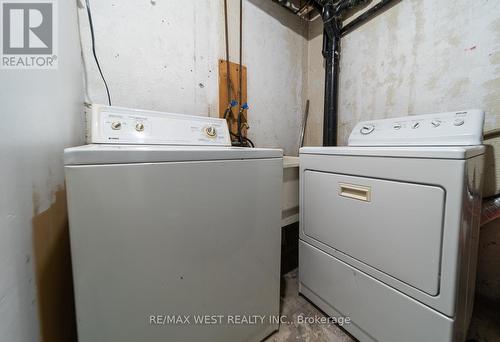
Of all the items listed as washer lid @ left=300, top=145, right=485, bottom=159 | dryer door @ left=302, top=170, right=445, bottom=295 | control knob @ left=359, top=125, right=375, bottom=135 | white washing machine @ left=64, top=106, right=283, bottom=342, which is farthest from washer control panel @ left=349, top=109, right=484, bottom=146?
white washing machine @ left=64, top=106, right=283, bottom=342

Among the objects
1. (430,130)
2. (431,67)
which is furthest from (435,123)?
(431,67)

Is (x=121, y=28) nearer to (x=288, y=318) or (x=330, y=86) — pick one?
(x=330, y=86)

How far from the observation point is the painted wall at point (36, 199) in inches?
17.2

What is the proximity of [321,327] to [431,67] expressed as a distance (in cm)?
151

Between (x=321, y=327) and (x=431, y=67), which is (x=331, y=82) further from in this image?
(x=321, y=327)

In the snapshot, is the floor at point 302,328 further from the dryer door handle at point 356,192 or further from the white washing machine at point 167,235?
the dryer door handle at point 356,192

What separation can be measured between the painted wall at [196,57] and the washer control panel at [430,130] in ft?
2.36

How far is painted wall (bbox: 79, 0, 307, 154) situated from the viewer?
3.14 feet

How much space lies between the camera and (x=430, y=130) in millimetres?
900

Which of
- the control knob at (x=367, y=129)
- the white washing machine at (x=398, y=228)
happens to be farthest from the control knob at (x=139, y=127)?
the control knob at (x=367, y=129)

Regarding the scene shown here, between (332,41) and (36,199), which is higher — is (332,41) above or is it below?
above

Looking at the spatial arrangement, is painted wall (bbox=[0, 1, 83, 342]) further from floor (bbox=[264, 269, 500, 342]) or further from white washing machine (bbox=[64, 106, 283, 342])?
floor (bbox=[264, 269, 500, 342])
